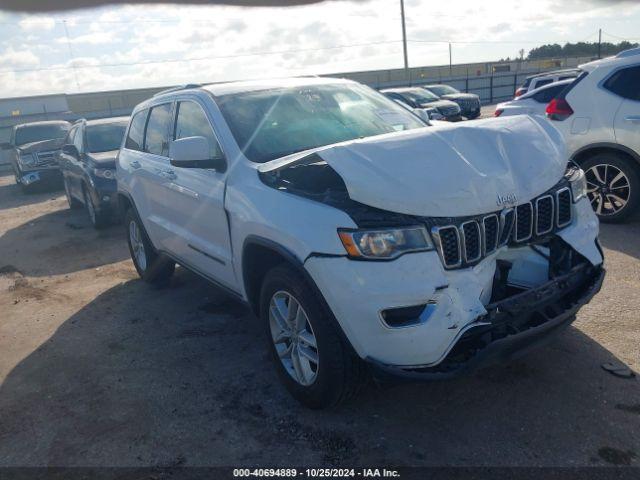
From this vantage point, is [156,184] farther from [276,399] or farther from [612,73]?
[612,73]

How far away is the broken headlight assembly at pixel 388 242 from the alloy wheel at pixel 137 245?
3.79 meters

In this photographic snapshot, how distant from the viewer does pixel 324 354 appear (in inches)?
114

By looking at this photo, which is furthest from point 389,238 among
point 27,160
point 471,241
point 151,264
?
point 27,160

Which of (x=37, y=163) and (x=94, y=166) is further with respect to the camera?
(x=37, y=163)

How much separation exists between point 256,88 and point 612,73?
168 inches

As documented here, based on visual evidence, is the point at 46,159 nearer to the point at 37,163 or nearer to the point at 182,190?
the point at 37,163

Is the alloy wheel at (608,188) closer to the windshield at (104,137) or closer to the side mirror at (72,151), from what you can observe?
the windshield at (104,137)

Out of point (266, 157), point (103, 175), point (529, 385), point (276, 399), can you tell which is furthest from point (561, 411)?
point (103, 175)

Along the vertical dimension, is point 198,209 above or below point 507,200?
below

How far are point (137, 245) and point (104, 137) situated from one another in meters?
4.69

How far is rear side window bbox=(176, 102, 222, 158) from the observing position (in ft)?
12.9

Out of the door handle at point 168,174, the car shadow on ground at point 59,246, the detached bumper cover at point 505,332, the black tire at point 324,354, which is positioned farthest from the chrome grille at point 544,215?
the car shadow on ground at point 59,246

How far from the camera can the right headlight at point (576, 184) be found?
3.34m

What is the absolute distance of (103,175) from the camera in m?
8.80
